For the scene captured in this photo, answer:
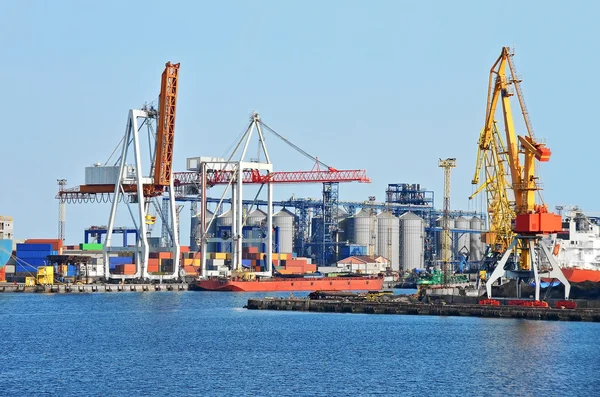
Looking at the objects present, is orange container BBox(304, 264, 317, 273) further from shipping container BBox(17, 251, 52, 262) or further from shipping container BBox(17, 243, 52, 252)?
shipping container BBox(17, 251, 52, 262)

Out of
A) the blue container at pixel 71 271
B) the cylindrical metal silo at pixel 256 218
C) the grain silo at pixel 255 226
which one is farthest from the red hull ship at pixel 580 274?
the cylindrical metal silo at pixel 256 218

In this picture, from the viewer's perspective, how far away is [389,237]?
14038cm

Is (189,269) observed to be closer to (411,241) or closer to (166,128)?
(166,128)

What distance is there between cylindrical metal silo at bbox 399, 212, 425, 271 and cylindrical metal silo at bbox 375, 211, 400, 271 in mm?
770

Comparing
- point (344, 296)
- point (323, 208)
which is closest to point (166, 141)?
point (344, 296)

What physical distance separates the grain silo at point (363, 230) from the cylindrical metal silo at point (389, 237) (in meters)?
0.91

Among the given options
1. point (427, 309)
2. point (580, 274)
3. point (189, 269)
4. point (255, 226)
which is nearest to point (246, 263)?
point (189, 269)

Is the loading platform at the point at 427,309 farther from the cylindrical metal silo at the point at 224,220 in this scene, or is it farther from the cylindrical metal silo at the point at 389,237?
the cylindrical metal silo at the point at 224,220

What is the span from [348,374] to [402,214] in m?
106

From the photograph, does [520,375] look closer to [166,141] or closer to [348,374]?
[348,374]

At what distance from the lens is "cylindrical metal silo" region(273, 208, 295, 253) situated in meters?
138

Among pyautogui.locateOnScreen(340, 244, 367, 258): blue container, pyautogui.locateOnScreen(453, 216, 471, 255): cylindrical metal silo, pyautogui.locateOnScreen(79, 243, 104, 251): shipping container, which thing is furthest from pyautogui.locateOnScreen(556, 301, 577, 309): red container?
pyautogui.locateOnScreen(453, 216, 471, 255): cylindrical metal silo

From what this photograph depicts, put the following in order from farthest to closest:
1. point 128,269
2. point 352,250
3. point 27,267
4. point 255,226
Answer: point 352,250 → point 255,226 → point 27,267 → point 128,269

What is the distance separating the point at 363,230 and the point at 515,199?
7094 centimetres
